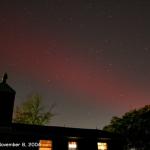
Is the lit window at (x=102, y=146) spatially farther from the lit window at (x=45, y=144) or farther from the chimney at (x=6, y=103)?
the chimney at (x=6, y=103)

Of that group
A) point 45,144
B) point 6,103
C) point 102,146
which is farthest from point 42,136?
point 102,146

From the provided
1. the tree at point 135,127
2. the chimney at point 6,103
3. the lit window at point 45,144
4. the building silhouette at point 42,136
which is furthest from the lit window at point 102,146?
the tree at point 135,127

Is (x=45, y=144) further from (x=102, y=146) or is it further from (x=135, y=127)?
(x=135, y=127)

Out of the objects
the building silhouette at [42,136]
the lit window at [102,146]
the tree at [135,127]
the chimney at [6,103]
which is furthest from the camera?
the tree at [135,127]

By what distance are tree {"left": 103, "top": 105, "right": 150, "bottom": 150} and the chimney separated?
2873 centimetres

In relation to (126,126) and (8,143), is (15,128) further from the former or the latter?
(126,126)

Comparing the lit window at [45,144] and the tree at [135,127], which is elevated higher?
the tree at [135,127]

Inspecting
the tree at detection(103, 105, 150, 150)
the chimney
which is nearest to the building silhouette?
the chimney

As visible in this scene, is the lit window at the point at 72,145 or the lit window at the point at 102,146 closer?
the lit window at the point at 72,145

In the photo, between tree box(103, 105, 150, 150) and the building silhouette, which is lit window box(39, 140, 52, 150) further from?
tree box(103, 105, 150, 150)

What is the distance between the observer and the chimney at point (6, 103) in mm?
20109

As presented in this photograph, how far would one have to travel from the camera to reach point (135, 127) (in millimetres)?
50031

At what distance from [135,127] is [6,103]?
111 feet

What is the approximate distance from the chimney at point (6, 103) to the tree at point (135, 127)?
2873cm
